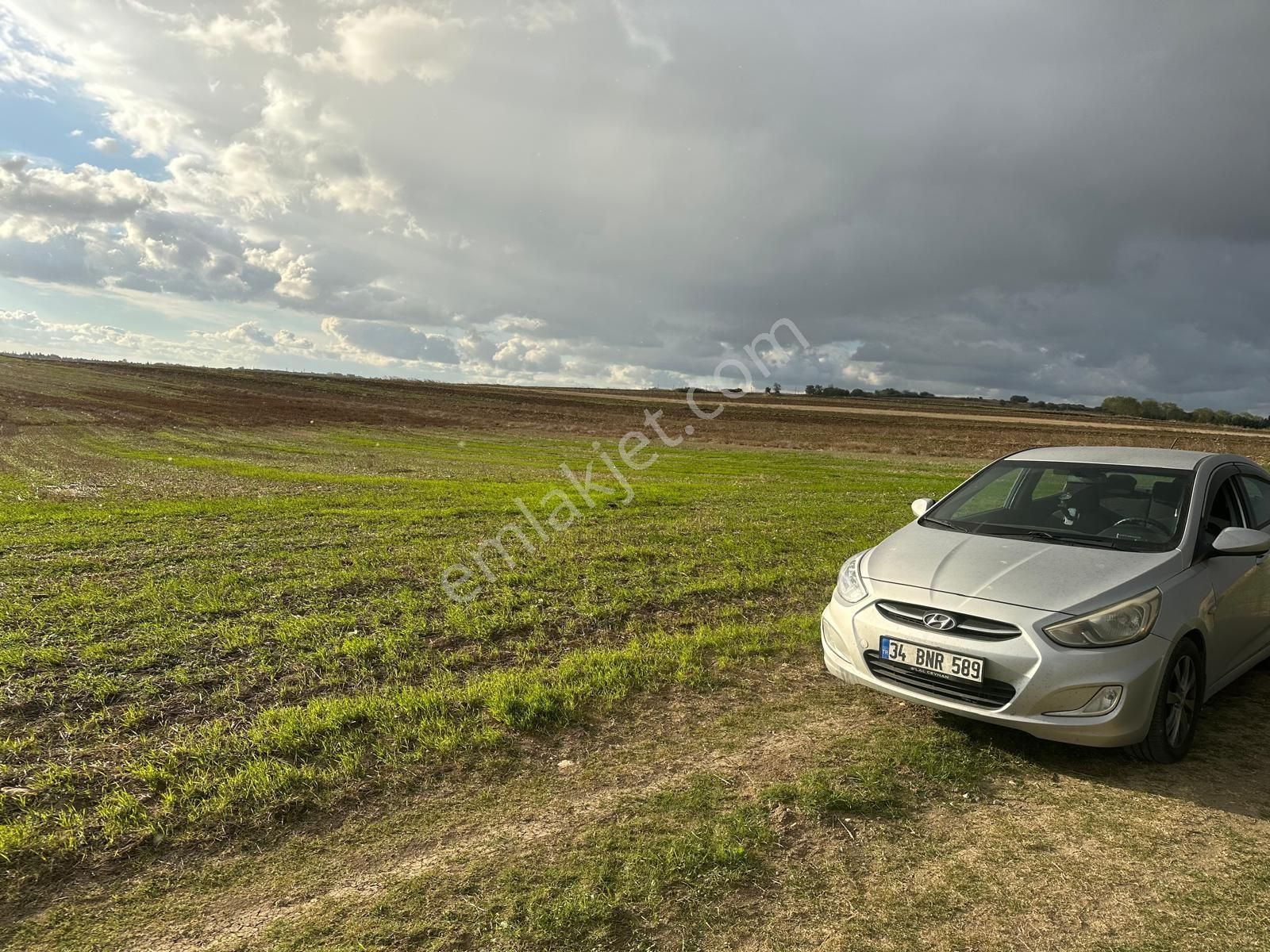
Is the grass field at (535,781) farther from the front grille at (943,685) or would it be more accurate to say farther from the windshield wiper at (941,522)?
the windshield wiper at (941,522)

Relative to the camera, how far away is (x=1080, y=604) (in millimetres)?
3957

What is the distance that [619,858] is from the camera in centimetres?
322

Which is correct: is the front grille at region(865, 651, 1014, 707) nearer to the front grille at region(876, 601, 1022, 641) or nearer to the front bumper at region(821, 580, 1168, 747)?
the front bumper at region(821, 580, 1168, 747)

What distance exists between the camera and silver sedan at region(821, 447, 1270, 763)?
12.7ft

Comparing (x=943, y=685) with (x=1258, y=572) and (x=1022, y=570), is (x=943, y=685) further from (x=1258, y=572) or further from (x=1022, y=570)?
(x=1258, y=572)

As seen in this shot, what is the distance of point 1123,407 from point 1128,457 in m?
125

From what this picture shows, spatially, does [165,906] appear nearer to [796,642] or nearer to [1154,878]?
[1154,878]

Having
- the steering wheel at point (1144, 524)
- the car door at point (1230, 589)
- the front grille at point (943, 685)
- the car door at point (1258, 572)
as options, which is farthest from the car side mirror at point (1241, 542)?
the front grille at point (943, 685)

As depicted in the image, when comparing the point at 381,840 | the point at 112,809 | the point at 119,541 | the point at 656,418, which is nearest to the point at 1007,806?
the point at 381,840

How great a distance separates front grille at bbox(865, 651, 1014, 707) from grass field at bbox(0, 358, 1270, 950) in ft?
1.34

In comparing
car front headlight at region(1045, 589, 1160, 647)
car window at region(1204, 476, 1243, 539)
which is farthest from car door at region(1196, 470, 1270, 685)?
car front headlight at region(1045, 589, 1160, 647)

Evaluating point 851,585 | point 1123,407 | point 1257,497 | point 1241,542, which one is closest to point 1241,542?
point 1241,542

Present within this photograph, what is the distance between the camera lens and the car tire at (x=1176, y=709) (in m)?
4.04

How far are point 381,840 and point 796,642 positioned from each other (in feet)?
13.2
